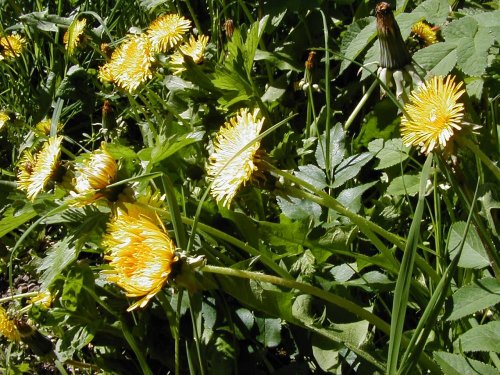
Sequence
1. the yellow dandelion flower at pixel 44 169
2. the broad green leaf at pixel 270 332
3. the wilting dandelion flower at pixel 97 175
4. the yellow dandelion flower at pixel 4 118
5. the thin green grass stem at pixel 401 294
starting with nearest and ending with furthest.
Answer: the thin green grass stem at pixel 401 294 < the wilting dandelion flower at pixel 97 175 < the broad green leaf at pixel 270 332 < the yellow dandelion flower at pixel 44 169 < the yellow dandelion flower at pixel 4 118

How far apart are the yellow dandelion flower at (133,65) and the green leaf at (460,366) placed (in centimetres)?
112

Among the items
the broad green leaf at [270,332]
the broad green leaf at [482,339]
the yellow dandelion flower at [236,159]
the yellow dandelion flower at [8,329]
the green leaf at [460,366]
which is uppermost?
the yellow dandelion flower at [236,159]

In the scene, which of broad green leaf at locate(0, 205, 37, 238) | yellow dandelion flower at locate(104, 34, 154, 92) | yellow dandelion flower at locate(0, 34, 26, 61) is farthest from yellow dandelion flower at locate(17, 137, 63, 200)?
yellow dandelion flower at locate(0, 34, 26, 61)

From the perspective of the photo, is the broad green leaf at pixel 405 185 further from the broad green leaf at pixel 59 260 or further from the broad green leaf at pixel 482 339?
the broad green leaf at pixel 59 260

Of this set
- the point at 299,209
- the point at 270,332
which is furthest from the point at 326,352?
the point at 299,209

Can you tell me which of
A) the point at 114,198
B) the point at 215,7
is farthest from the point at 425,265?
the point at 215,7

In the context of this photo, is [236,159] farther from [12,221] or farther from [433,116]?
[12,221]

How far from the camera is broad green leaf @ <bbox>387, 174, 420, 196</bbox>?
1.33m

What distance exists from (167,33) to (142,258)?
1081 millimetres

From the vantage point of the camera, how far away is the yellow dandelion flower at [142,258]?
3.20 feet

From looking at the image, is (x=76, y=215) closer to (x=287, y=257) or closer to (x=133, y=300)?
(x=133, y=300)

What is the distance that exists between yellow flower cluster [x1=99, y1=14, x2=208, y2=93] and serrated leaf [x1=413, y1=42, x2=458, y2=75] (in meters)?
0.81

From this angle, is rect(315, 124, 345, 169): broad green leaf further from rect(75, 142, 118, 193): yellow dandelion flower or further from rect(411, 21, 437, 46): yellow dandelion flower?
rect(75, 142, 118, 193): yellow dandelion flower

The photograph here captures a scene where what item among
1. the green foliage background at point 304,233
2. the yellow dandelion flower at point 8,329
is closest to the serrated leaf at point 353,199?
the green foliage background at point 304,233
